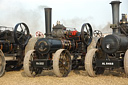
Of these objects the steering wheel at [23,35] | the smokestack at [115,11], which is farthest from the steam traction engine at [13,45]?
the smokestack at [115,11]

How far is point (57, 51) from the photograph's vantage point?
8891 millimetres

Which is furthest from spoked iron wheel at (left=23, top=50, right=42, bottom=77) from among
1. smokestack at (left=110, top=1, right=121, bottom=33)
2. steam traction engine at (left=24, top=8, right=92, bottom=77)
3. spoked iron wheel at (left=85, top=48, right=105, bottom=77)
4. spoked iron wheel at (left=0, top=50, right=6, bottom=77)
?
smokestack at (left=110, top=1, right=121, bottom=33)

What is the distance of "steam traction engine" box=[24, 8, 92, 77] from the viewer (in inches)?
351

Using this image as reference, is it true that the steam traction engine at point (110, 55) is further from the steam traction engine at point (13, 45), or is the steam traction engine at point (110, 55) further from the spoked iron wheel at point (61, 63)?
the steam traction engine at point (13, 45)

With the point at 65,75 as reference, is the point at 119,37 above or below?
above

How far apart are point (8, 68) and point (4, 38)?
1659mm

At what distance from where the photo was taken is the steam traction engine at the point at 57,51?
8.91 meters

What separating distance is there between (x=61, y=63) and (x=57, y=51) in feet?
1.82

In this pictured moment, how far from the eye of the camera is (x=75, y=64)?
38.2 ft

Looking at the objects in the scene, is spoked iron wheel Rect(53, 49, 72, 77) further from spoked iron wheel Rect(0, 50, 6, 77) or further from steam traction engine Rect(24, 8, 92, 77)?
spoked iron wheel Rect(0, 50, 6, 77)

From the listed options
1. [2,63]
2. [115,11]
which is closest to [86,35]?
[115,11]

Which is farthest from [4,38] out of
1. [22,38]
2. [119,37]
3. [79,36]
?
[119,37]

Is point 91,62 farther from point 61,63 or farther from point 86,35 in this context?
point 86,35

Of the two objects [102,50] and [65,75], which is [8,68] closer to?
[65,75]
